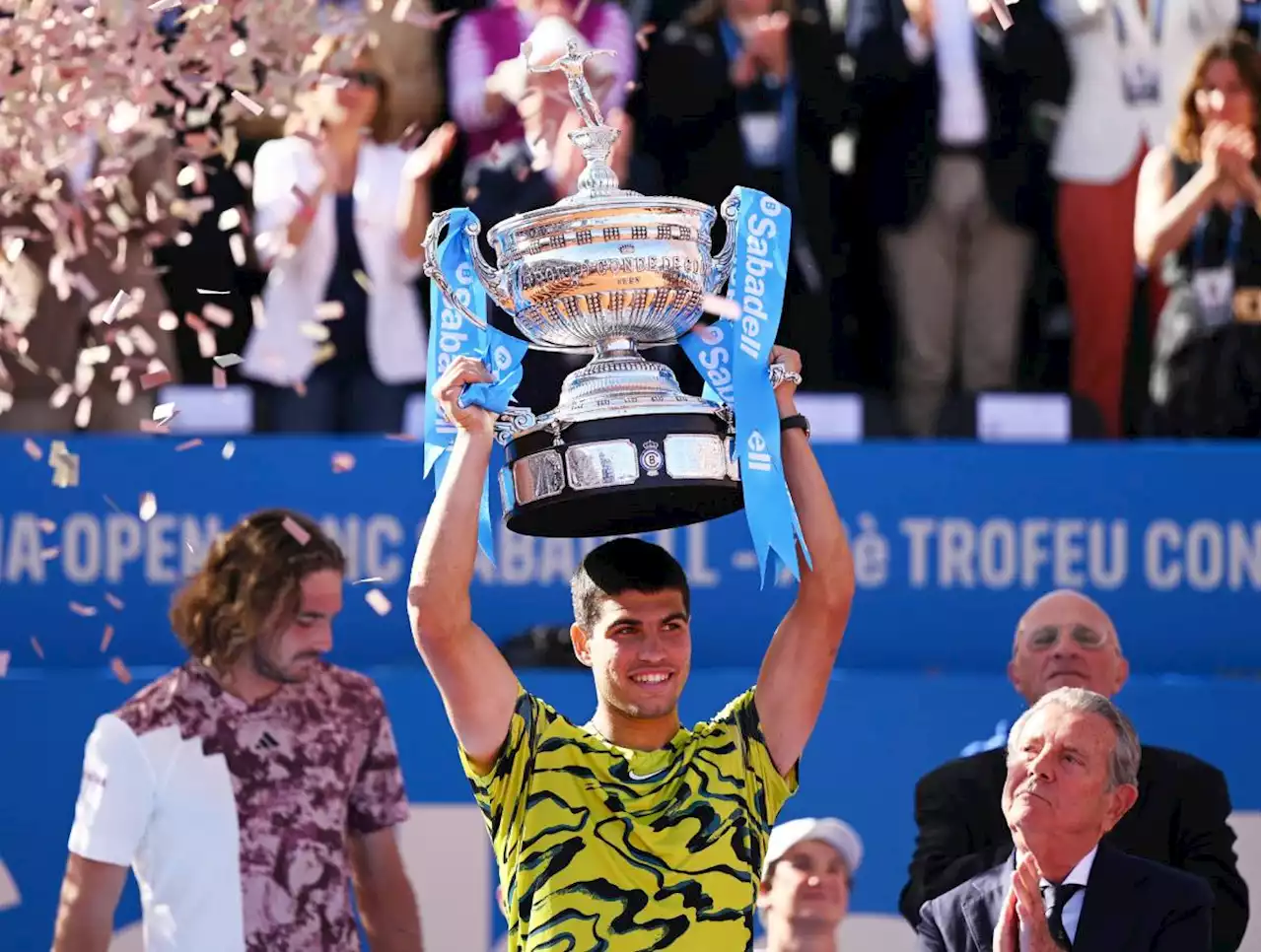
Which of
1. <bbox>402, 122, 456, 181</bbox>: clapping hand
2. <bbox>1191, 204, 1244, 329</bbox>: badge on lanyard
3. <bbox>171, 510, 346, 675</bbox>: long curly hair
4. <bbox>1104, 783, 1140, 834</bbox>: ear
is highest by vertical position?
<bbox>402, 122, 456, 181</bbox>: clapping hand

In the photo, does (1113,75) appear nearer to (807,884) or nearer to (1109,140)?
(1109,140)

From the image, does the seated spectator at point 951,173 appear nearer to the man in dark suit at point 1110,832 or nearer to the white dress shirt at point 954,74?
the white dress shirt at point 954,74

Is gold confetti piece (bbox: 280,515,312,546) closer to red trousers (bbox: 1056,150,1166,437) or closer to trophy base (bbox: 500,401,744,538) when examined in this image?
trophy base (bbox: 500,401,744,538)

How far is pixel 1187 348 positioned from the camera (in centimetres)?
641

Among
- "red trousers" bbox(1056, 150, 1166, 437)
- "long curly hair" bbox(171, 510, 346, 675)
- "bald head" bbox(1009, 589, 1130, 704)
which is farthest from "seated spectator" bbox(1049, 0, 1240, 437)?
"long curly hair" bbox(171, 510, 346, 675)

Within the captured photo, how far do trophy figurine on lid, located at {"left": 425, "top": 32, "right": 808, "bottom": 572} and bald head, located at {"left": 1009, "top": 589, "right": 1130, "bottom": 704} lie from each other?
1.30 metres

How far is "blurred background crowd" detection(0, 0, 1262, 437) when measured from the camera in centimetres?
647

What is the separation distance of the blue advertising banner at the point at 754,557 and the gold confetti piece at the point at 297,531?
1.16 metres

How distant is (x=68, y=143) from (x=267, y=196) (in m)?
0.97

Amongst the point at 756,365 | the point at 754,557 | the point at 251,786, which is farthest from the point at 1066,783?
the point at 754,557

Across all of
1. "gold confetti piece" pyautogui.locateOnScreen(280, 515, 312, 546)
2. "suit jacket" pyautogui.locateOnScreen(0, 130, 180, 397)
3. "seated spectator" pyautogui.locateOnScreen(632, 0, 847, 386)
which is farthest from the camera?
"seated spectator" pyautogui.locateOnScreen(632, 0, 847, 386)

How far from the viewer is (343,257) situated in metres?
6.58

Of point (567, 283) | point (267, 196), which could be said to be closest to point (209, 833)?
point (567, 283)

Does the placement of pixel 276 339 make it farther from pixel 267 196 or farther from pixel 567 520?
pixel 567 520
